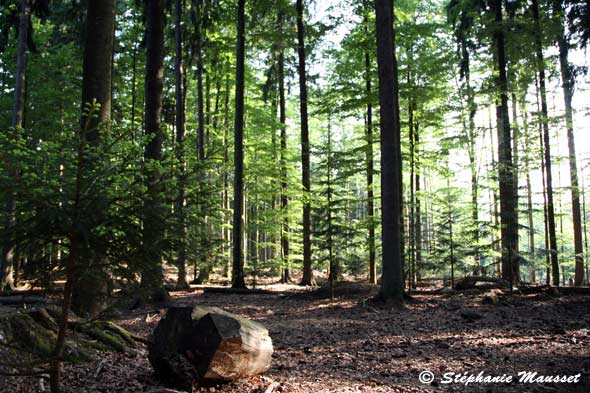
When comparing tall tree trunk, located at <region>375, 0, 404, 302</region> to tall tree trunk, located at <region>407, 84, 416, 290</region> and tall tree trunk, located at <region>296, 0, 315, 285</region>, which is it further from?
tall tree trunk, located at <region>296, 0, 315, 285</region>

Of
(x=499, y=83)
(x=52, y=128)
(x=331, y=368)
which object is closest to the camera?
(x=331, y=368)

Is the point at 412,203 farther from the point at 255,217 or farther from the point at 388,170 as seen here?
the point at 255,217

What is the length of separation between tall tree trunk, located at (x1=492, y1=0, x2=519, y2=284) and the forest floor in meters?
1.44

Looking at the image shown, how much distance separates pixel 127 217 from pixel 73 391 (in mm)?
2039

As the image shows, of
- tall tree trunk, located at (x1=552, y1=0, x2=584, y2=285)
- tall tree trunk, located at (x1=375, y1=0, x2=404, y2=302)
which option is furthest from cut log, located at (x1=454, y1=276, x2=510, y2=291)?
tall tree trunk, located at (x1=375, y1=0, x2=404, y2=302)

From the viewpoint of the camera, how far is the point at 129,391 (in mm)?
4121

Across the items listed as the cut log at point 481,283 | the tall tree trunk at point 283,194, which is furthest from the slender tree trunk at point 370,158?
the tall tree trunk at point 283,194

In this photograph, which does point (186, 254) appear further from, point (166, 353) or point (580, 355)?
point (580, 355)

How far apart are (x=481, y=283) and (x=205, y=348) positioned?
12.9 metres

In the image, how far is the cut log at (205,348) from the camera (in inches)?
A: 168

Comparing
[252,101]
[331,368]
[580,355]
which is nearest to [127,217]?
[331,368]

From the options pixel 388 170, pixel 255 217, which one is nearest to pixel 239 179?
pixel 255 217

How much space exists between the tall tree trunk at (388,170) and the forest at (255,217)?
1.8 inches

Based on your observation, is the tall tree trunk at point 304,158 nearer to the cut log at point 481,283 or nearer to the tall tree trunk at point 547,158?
the cut log at point 481,283
